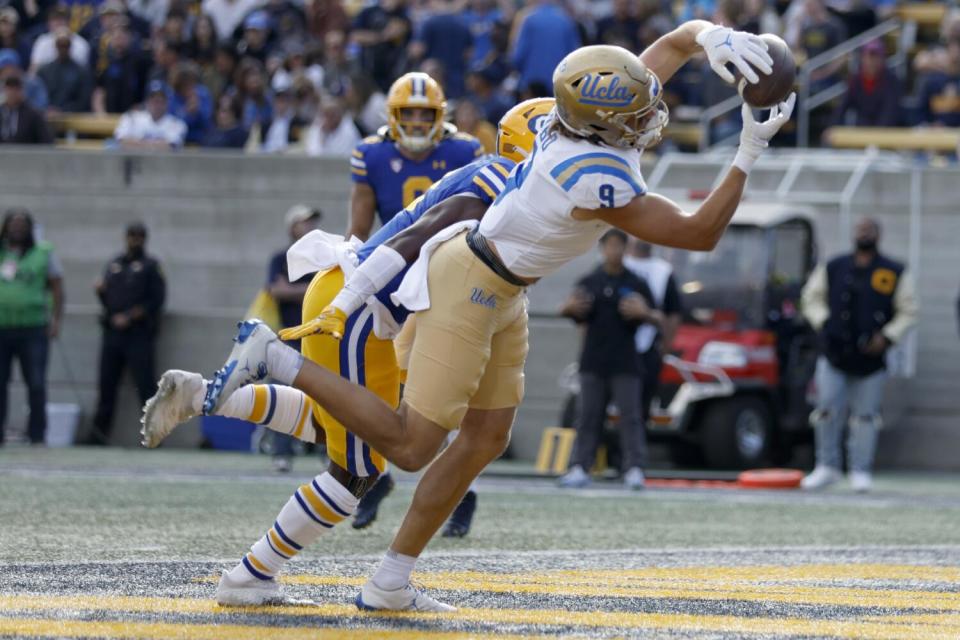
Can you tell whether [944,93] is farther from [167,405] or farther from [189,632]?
[189,632]

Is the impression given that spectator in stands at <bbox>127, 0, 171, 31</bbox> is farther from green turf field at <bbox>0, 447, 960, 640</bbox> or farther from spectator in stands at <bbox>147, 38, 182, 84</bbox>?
green turf field at <bbox>0, 447, 960, 640</bbox>

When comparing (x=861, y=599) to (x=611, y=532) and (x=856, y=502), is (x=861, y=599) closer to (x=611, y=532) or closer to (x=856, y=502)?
(x=611, y=532)

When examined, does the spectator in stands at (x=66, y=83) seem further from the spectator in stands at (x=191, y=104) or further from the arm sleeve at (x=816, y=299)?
the arm sleeve at (x=816, y=299)

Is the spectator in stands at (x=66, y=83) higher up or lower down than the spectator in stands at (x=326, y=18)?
lower down

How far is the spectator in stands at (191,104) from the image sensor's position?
17984 millimetres

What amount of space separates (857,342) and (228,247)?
6.57 meters

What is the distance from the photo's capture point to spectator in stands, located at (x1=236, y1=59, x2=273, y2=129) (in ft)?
59.1

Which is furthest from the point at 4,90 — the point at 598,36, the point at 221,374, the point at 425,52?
the point at 221,374

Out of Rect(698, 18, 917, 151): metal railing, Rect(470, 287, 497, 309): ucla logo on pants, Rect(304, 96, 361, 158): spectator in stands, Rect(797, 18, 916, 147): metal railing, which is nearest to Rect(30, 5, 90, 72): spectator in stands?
Rect(304, 96, 361, 158): spectator in stands

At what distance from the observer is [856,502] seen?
1184 centimetres

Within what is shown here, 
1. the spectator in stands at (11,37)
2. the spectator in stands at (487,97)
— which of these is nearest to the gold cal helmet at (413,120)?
the spectator in stands at (487,97)

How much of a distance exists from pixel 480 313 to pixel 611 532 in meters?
3.78

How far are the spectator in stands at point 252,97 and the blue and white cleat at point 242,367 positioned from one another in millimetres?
12738

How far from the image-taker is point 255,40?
63.0 ft
